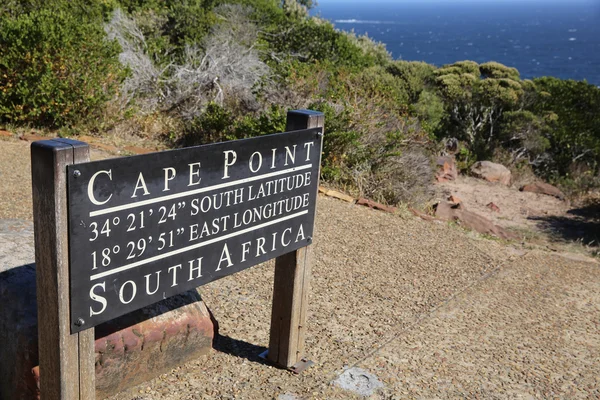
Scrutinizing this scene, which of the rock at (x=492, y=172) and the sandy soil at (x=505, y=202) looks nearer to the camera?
the sandy soil at (x=505, y=202)

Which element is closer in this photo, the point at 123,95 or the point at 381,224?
the point at 381,224

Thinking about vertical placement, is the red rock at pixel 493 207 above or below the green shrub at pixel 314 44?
below

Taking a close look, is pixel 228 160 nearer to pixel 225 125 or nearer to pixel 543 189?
pixel 225 125

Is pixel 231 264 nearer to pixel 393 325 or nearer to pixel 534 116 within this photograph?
pixel 393 325

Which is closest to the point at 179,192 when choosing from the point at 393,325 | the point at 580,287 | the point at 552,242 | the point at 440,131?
the point at 393,325

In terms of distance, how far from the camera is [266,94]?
10328mm

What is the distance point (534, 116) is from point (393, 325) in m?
12.3

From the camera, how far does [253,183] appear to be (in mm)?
3543

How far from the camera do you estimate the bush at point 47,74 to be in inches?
374

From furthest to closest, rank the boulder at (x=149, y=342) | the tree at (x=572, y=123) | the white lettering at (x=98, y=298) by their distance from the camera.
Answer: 1. the tree at (x=572, y=123)
2. the boulder at (x=149, y=342)
3. the white lettering at (x=98, y=298)

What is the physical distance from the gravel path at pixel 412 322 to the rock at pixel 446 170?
6062mm

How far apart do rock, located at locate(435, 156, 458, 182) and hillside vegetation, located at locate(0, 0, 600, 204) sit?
0.98 metres

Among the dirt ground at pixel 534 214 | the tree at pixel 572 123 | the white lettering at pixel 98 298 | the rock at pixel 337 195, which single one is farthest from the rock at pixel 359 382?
the tree at pixel 572 123

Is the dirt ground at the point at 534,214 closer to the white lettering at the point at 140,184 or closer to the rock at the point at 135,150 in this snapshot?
the rock at the point at 135,150
